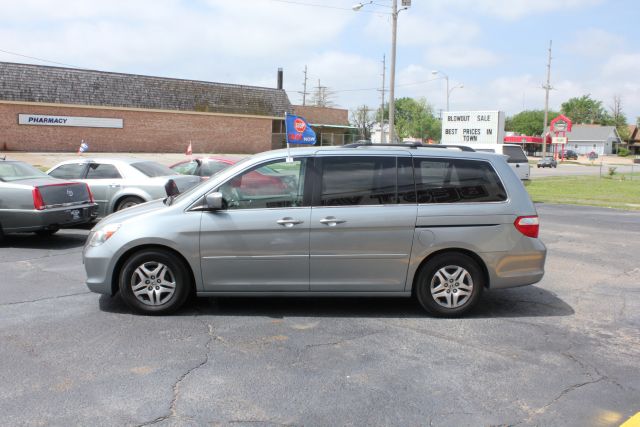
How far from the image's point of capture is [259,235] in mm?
5617

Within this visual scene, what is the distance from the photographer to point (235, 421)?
3641 mm

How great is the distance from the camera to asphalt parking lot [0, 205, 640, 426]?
149 inches

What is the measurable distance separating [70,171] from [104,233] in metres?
7.07

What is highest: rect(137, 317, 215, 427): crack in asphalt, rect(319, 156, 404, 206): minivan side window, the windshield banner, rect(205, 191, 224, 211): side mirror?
the windshield banner

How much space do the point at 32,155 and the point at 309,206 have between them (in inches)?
1437

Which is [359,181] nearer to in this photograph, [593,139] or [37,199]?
[37,199]

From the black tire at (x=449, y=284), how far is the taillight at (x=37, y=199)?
6.84 m

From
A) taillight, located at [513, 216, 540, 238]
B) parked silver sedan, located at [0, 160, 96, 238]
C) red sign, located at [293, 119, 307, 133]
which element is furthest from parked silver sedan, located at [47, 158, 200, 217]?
red sign, located at [293, 119, 307, 133]

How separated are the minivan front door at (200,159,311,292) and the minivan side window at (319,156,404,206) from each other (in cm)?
25

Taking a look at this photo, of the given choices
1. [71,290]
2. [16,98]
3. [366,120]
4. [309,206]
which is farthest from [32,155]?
[366,120]

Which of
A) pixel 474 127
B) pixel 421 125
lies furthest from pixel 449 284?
pixel 421 125

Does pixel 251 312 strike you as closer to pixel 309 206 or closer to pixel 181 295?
pixel 181 295

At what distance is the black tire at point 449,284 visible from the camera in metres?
5.74

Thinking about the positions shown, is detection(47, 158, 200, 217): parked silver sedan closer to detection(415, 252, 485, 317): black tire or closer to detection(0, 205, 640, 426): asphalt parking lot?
detection(0, 205, 640, 426): asphalt parking lot
